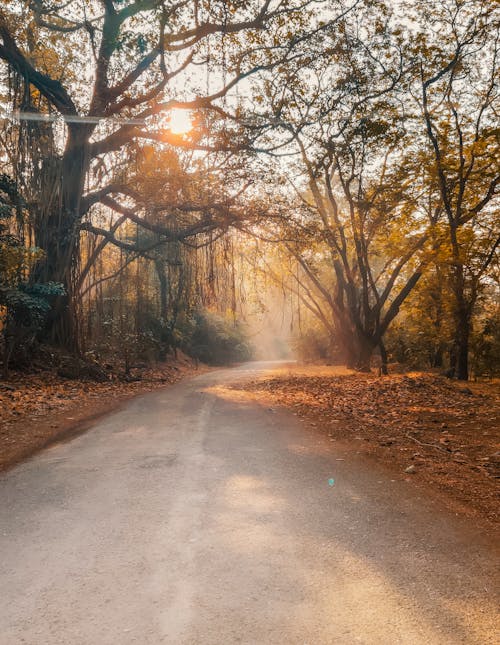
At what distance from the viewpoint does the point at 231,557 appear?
2.69 meters

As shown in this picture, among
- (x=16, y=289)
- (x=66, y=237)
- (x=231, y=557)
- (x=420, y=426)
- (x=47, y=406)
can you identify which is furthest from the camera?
(x=66, y=237)

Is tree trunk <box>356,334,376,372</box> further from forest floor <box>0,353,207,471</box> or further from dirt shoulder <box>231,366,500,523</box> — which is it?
forest floor <box>0,353,207,471</box>

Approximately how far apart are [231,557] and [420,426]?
16.0 feet

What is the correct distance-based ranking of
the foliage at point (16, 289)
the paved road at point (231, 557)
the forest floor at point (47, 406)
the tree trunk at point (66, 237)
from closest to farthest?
the paved road at point (231, 557)
the forest floor at point (47, 406)
the foliage at point (16, 289)
the tree trunk at point (66, 237)

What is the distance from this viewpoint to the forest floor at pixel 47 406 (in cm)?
612

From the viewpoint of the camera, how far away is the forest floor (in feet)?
20.1

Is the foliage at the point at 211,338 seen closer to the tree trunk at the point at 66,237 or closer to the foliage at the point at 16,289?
the tree trunk at the point at 66,237

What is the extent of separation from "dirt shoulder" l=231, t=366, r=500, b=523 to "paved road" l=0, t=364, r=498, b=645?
0.50m

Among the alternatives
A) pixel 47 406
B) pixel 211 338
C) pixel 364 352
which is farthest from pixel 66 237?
pixel 211 338

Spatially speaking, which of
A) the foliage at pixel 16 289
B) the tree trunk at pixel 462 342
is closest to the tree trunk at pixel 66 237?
the foliage at pixel 16 289

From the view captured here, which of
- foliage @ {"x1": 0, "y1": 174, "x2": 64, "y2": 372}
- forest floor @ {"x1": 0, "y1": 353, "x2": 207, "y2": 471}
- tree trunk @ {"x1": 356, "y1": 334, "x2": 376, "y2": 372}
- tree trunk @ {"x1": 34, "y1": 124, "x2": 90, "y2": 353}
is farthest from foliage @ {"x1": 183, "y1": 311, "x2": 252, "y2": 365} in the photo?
foliage @ {"x1": 0, "y1": 174, "x2": 64, "y2": 372}

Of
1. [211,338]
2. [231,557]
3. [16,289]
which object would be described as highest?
[16,289]

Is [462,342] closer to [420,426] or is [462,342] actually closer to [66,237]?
[420,426]

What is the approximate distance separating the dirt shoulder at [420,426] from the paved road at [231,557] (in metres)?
0.50
